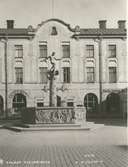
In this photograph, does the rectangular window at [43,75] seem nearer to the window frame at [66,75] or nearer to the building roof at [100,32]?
the window frame at [66,75]

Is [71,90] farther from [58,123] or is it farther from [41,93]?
[58,123]

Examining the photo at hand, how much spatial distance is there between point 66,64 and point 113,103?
5.48m

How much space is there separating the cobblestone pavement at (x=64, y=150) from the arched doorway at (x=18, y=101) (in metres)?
16.4

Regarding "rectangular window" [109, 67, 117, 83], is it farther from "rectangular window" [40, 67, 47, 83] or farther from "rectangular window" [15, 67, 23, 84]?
"rectangular window" [15, 67, 23, 84]

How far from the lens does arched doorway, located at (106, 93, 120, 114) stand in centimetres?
3399

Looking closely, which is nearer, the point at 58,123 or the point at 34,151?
the point at 34,151

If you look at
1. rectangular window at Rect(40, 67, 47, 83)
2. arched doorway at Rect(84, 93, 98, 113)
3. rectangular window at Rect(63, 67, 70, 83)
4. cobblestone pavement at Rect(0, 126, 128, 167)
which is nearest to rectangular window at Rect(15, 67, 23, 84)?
rectangular window at Rect(40, 67, 47, 83)

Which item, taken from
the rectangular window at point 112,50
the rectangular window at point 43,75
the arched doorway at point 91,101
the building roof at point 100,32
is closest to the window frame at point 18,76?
the rectangular window at point 43,75

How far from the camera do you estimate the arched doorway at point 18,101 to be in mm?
34375

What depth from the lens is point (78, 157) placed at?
10.7m

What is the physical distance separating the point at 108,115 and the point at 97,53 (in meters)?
6.16

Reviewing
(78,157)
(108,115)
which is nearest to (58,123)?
(78,157)

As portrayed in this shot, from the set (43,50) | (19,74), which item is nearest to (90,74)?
(43,50)

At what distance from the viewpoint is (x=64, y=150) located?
12578 millimetres
